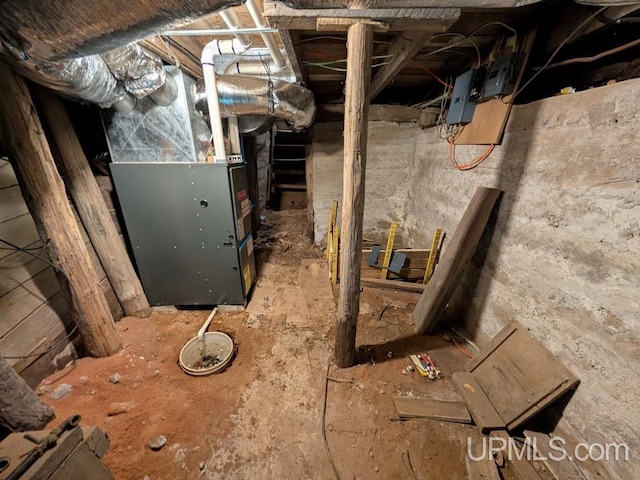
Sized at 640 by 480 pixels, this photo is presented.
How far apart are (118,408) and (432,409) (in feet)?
6.51

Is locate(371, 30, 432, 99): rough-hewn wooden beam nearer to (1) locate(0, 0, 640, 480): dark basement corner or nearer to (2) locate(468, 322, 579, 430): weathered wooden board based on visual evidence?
(1) locate(0, 0, 640, 480): dark basement corner

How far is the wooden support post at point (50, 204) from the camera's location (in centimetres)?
126

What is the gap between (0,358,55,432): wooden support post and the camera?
95cm

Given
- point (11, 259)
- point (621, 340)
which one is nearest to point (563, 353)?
point (621, 340)

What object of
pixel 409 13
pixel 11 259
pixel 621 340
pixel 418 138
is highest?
pixel 409 13

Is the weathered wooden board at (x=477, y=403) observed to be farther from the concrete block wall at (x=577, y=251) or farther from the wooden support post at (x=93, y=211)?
the wooden support post at (x=93, y=211)

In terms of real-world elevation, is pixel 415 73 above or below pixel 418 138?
above

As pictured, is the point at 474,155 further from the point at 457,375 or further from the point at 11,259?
the point at 11,259

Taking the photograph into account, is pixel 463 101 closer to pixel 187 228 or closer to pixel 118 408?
pixel 187 228

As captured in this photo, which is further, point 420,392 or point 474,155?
point 474,155

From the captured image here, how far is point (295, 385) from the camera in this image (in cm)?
162

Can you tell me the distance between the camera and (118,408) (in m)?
1.42

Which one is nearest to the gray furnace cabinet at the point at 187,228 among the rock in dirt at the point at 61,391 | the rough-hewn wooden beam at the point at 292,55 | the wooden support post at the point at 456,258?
the rock in dirt at the point at 61,391

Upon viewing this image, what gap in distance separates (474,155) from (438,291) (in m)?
1.24
